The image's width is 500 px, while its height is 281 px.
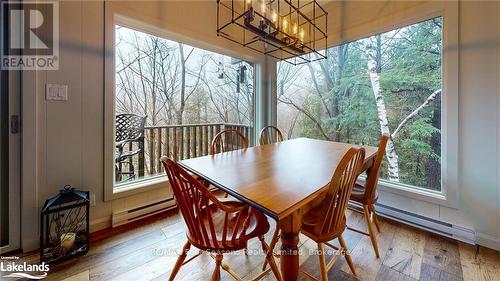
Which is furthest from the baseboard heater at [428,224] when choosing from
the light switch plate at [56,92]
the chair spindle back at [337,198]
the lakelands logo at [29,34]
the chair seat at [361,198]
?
the lakelands logo at [29,34]

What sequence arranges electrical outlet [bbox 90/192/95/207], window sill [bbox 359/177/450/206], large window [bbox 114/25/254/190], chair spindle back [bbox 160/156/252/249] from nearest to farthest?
chair spindle back [bbox 160/156/252/249]
electrical outlet [bbox 90/192/95/207]
window sill [bbox 359/177/450/206]
large window [bbox 114/25/254/190]

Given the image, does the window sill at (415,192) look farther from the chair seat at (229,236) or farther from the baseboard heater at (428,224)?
the chair seat at (229,236)

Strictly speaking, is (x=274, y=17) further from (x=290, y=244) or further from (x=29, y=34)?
(x=29, y=34)

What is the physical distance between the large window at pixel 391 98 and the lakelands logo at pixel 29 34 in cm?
285

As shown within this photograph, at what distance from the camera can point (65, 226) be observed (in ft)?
5.71

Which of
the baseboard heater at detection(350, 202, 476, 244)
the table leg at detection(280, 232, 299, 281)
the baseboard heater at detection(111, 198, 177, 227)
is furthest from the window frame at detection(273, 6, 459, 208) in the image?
the baseboard heater at detection(111, 198, 177, 227)

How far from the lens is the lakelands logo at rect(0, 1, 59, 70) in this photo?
1.61m

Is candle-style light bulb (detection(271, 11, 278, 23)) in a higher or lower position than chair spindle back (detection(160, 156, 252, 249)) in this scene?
higher

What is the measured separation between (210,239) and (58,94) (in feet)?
5.61

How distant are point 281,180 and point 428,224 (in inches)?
73.7

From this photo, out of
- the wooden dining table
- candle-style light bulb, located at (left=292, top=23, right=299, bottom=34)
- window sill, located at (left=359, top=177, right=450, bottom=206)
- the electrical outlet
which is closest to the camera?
the wooden dining table

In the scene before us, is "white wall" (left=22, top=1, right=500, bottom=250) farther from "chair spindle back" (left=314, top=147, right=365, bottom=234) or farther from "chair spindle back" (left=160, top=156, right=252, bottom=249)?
"chair spindle back" (left=314, top=147, right=365, bottom=234)

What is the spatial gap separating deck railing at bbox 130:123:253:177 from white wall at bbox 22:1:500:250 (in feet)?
2.45

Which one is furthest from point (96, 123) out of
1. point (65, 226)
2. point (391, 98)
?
point (391, 98)
